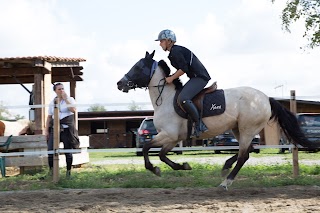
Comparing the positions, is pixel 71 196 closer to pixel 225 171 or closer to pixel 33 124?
pixel 225 171

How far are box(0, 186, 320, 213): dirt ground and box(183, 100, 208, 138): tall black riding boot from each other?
0.99 meters

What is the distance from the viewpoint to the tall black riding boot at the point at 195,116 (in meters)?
9.81

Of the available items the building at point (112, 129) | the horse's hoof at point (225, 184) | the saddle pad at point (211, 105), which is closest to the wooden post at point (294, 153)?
the horse's hoof at point (225, 184)

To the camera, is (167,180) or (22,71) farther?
(22,71)

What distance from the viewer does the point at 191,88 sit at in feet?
32.7

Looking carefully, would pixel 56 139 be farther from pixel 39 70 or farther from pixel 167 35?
pixel 39 70

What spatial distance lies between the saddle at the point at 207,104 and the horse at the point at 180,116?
6 centimetres

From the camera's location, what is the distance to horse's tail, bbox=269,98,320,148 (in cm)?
1084

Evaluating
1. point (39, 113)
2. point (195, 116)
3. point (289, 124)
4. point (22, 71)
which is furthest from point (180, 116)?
point (22, 71)

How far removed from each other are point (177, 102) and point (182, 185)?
1647 mm

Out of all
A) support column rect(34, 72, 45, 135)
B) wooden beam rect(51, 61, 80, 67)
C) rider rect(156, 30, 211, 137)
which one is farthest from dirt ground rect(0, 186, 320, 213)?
wooden beam rect(51, 61, 80, 67)

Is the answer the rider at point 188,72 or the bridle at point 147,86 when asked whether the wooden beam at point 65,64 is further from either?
the rider at point 188,72

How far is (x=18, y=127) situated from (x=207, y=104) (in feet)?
26.0

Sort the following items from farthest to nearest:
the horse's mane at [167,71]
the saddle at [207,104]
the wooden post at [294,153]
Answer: the wooden post at [294,153] < the horse's mane at [167,71] < the saddle at [207,104]
